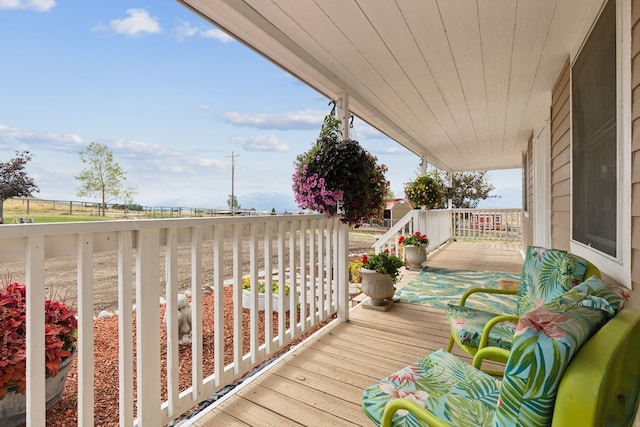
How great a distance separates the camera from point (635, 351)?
29.0 inches

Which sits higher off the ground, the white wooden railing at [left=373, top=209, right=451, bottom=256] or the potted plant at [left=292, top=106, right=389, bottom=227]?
the potted plant at [left=292, top=106, right=389, bottom=227]

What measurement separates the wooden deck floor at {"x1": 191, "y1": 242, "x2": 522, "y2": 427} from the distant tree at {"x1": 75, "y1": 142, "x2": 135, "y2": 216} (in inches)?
45.5

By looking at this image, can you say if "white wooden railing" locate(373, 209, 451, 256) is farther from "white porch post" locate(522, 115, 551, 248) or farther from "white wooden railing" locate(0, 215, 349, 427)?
"white wooden railing" locate(0, 215, 349, 427)

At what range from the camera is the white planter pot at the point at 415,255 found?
5.21m

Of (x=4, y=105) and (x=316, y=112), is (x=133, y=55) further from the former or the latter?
(x=316, y=112)

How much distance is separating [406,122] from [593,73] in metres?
2.74

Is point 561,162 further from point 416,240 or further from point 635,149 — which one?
point 416,240

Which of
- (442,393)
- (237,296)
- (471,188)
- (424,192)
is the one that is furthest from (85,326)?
(471,188)

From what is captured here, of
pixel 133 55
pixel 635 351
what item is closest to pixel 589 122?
pixel 635 351

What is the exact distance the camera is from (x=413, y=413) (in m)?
0.91

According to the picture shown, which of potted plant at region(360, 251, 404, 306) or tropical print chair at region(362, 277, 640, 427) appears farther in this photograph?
potted plant at region(360, 251, 404, 306)

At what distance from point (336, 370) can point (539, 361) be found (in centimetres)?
167

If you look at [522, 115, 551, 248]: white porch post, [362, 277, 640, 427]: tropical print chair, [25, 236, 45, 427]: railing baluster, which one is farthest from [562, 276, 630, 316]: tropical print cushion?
[522, 115, 551, 248]: white porch post

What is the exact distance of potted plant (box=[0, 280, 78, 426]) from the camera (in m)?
1.22
